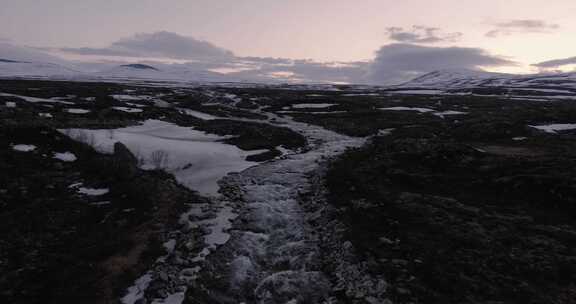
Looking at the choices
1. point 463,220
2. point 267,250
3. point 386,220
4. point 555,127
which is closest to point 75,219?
point 267,250

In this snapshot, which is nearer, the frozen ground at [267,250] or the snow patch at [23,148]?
the frozen ground at [267,250]

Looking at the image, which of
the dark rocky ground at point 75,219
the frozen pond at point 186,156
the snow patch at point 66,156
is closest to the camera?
the dark rocky ground at point 75,219

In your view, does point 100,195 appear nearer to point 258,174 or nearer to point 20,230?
point 20,230

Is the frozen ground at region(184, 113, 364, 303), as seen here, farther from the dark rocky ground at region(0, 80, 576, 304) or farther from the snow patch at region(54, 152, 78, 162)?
the snow patch at region(54, 152, 78, 162)

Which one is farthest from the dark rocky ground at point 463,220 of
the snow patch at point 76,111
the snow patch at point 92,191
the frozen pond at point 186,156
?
the snow patch at point 76,111

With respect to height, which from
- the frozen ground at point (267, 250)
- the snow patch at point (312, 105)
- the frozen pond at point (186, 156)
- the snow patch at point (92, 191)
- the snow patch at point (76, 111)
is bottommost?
the frozen ground at point (267, 250)

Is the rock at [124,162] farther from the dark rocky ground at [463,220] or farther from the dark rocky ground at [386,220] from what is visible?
the dark rocky ground at [463,220]

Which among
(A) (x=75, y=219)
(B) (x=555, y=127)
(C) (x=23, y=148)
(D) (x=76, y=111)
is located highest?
(B) (x=555, y=127)

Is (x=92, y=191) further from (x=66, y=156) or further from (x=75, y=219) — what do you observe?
(x=66, y=156)

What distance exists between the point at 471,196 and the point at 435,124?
32.1 meters

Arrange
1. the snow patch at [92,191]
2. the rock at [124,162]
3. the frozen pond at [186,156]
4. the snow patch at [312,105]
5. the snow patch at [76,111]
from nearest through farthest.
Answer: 1. the snow patch at [92,191]
2. the rock at [124,162]
3. the frozen pond at [186,156]
4. the snow patch at [76,111]
5. the snow patch at [312,105]

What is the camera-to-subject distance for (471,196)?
18844 millimetres

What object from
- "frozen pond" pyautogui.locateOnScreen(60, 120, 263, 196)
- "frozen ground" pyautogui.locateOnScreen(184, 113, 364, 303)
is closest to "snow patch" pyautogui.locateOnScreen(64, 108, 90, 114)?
"frozen pond" pyautogui.locateOnScreen(60, 120, 263, 196)

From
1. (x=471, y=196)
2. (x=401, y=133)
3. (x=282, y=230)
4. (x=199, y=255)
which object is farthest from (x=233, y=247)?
(x=401, y=133)
